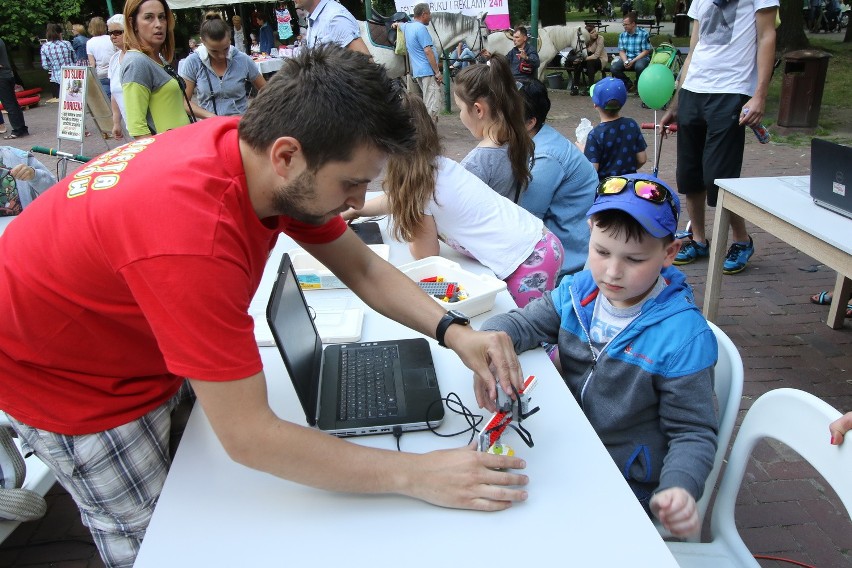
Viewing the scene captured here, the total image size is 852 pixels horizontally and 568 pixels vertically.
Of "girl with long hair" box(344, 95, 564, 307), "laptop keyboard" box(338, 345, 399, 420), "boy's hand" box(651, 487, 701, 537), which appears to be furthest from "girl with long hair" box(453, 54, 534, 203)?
"boy's hand" box(651, 487, 701, 537)

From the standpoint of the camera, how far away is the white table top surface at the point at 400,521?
→ 1.08 metres

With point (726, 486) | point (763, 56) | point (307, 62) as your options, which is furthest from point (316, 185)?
point (763, 56)

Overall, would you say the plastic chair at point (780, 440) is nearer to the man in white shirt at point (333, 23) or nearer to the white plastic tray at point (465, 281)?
the white plastic tray at point (465, 281)

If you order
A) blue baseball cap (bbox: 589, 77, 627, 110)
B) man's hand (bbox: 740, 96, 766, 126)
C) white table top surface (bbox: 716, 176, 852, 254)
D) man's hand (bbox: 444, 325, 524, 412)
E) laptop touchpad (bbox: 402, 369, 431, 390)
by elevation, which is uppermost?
blue baseball cap (bbox: 589, 77, 627, 110)

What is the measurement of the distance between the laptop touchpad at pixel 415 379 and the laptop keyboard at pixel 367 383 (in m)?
0.04

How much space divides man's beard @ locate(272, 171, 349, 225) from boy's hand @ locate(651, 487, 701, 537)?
941 millimetres

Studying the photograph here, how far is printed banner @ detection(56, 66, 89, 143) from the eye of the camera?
536 centimetres

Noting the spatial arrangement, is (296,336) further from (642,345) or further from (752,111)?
(752,111)

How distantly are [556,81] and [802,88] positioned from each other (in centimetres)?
515

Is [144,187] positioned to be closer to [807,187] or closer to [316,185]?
[316,185]

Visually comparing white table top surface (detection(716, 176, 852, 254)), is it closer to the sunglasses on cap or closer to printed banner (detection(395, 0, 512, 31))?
the sunglasses on cap

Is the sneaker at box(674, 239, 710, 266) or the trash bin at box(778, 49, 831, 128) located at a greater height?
the trash bin at box(778, 49, 831, 128)

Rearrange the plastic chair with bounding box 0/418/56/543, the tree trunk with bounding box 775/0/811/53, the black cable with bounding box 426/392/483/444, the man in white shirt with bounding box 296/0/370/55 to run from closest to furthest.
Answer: the black cable with bounding box 426/392/483/444 < the plastic chair with bounding box 0/418/56/543 < the man in white shirt with bounding box 296/0/370/55 < the tree trunk with bounding box 775/0/811/53

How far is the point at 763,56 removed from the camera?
148 inches
